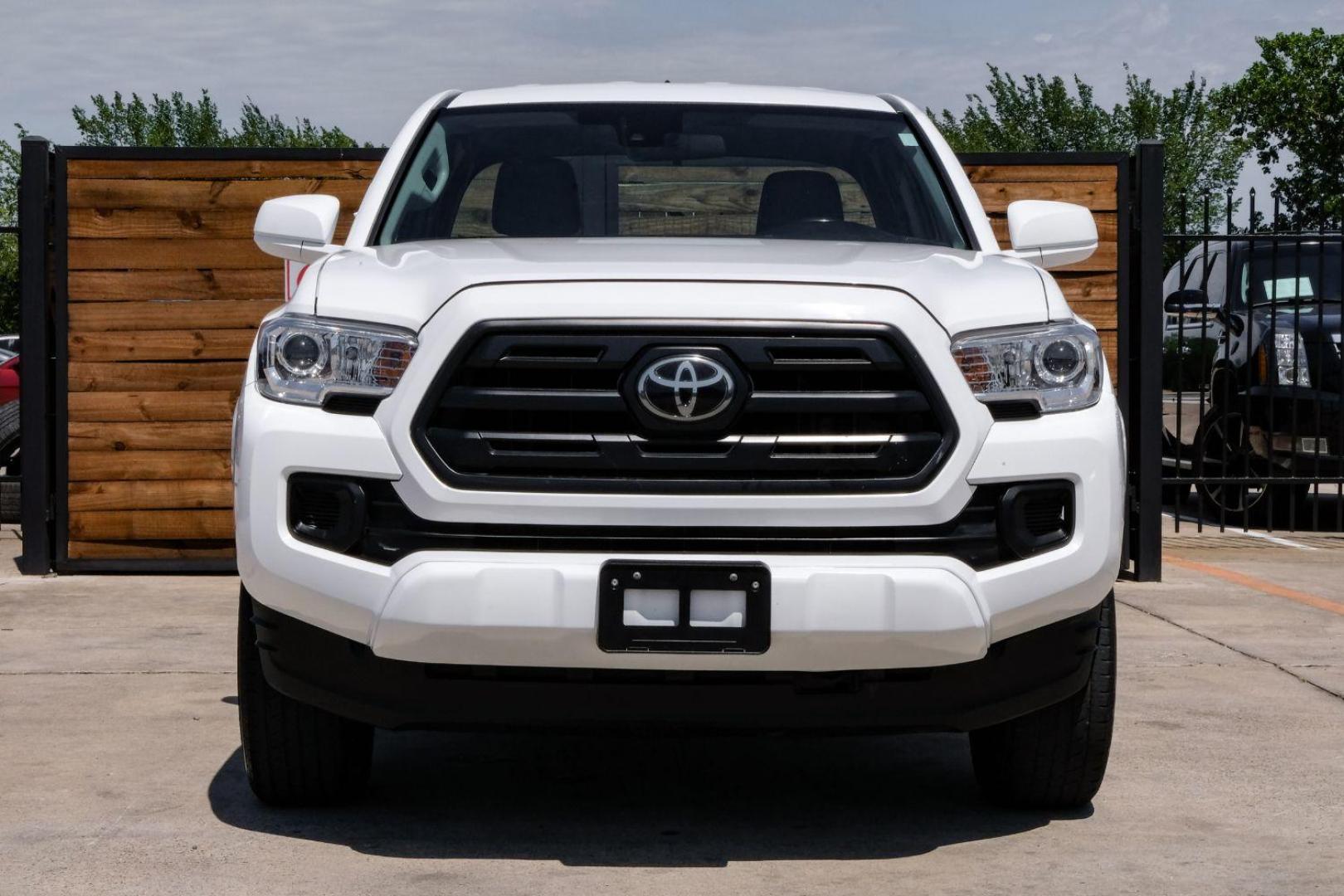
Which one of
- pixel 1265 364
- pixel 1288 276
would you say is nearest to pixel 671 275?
pixel 1265 364

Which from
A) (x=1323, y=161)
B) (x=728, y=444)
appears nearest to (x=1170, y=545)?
(x=728, y=444)

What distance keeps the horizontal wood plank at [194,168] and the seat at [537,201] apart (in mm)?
4191

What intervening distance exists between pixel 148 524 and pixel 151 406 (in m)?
0.59

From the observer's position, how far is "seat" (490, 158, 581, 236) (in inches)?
195

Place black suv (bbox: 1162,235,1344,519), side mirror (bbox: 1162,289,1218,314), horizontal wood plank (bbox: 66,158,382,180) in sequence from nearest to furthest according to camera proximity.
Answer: horizontal wood plank (bbox: 66,158,382,180) < side mirror (bbox: 1162,289,1218,314) < black suv (bbox: 1162,235,1344,519)

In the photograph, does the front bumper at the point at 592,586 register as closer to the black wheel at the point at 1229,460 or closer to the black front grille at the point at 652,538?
the black front grille at the point at 652,538

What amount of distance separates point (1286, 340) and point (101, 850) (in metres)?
9.06

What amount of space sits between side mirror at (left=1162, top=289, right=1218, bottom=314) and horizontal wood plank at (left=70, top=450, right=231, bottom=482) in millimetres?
5527

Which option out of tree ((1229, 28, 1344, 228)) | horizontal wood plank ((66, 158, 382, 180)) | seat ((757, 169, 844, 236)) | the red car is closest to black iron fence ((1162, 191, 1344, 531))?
horizontal wood plank ((66, 158, 382, 180))

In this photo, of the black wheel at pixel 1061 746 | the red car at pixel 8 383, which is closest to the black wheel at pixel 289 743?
the black wheel at pixel 1061 746

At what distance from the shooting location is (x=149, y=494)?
9172 millimetres

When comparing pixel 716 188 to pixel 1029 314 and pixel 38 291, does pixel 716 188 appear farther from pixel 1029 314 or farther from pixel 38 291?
pixel 38 291

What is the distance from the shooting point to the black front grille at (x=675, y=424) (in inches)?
146

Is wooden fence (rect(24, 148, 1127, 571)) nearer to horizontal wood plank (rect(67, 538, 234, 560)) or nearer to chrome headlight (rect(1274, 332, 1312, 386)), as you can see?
horizontal wood plank (rect(67, 538, 234, 560))
